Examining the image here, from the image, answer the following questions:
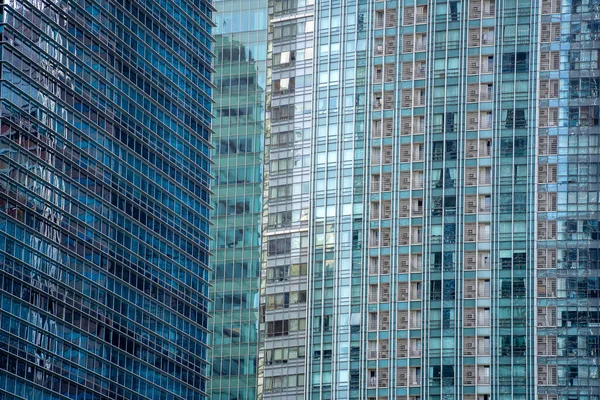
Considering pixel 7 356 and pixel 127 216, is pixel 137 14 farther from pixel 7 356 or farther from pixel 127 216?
pixel 7 356

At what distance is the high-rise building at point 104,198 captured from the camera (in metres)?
157

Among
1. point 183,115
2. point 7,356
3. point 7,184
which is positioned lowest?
point 7,356

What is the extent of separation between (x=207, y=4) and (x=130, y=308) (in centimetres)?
3756

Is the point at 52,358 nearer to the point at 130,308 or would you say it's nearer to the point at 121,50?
the point at 130,308

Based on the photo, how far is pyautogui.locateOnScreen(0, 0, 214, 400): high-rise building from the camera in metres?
157

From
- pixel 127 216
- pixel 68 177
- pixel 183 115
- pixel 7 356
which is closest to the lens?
pixel 7 356

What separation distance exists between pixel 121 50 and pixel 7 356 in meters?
37.1

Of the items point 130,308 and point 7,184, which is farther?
point 130,308

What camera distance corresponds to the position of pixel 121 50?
586 feet

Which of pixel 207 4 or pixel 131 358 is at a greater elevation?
pixel 207 4

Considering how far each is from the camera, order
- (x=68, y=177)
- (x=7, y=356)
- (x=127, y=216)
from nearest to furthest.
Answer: (x=7, y=356) < (x=68, y=177) < (x=127, y=216)

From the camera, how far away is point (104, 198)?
172875mm

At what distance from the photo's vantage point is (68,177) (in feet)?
545

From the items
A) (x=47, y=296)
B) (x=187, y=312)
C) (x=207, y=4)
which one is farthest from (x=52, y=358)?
(x=207, y=4)
